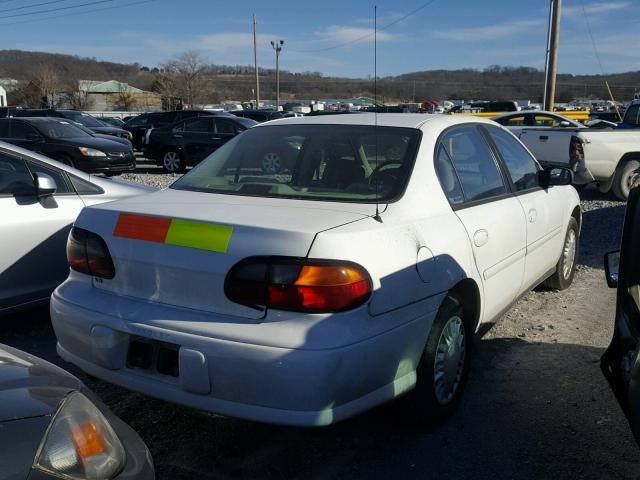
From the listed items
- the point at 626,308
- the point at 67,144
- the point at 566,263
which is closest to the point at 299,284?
the point at 626,308

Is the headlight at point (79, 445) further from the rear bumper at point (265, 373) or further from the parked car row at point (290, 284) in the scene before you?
the rear bumper at point (265, 373)

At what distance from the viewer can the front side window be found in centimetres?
423

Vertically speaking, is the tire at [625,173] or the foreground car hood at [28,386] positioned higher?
the foreground car hood at [28,386]

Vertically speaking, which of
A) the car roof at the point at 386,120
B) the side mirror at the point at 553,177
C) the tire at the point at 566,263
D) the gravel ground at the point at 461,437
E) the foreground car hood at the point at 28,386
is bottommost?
the gravel ground at the point at 461,437

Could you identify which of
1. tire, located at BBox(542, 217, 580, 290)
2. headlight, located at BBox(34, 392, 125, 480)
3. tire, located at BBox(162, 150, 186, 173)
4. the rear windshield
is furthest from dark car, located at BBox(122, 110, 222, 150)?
headlight, located at BBox(34, 392, 125, 480)

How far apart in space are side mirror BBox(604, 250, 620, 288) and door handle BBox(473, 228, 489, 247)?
2.11ft

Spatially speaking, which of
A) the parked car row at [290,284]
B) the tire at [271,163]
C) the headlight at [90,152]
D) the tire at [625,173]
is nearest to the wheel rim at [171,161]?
the headlight at [90,152]

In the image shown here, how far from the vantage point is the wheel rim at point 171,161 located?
1590 cm

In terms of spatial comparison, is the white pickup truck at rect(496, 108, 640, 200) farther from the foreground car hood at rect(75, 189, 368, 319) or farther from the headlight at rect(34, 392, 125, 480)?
the headlight at rect(34, 392, 125, 480)

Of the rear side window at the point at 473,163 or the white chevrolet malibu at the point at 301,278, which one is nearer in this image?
the white chevrolet malibu at the point at 301,278

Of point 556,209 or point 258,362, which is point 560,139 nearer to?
point 556,209

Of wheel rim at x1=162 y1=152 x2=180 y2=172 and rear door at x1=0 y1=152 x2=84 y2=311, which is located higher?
rear door at x1=0 y1=152 x2=84 y2=311

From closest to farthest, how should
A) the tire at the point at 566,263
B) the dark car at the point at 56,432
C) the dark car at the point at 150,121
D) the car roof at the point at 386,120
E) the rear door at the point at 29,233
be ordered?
the dark car at the point at 56,432
the car roof at the point at 386,120
the rear door at the point at 29,233
the tire at the point at 566,263
the dark car at the point at 150,121

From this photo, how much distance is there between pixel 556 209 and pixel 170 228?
3.20 meters
